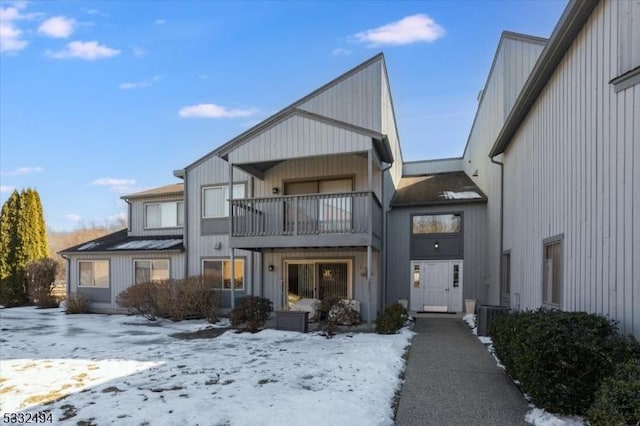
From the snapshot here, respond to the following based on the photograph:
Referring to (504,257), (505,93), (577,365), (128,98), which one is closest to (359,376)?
(577,365)

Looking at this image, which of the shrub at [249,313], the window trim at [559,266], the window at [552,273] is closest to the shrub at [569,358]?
the window trim at [559,266]

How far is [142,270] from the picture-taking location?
1470cm

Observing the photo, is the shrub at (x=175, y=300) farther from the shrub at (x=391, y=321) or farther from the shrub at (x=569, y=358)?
the shrub at (x=569, y=358)

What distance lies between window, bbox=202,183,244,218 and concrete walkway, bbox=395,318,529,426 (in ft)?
27.9

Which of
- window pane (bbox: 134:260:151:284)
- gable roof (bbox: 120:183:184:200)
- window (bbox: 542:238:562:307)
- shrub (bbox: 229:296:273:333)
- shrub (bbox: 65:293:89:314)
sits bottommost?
shrub (bbox: 65:293:89:314)

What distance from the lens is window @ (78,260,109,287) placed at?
15.2 meters

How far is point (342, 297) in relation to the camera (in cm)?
1196

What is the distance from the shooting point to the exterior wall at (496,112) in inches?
423

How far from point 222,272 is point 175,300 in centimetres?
201

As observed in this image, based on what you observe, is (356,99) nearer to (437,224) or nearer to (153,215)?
(437,224)

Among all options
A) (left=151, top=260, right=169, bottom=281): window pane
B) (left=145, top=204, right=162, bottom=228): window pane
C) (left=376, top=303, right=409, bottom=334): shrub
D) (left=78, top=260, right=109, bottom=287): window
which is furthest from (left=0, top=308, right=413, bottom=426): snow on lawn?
(left=145, top=204, right=162, bottom=228): window pane

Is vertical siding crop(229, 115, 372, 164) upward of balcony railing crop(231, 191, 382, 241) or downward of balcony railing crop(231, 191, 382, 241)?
upward

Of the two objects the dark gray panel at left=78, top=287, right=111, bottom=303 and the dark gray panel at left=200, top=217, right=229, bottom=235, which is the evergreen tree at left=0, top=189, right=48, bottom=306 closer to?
the dark gray panel at left=78, top=287, right=111, bottom=303

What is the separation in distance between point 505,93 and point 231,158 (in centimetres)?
848
